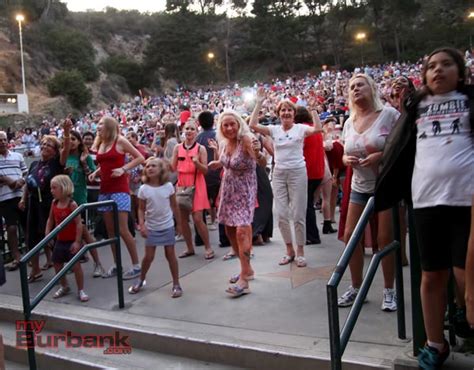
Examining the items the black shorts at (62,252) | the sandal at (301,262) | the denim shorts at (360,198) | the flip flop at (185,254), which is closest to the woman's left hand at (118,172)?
the black shorts at (62,252)

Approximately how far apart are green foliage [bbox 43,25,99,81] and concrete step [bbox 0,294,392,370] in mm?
52999

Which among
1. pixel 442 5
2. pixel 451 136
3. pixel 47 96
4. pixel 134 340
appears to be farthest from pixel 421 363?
pixel 442 5

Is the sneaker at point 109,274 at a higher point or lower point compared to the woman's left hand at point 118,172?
lower

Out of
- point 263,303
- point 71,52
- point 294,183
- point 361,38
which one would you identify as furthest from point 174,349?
point 361,38

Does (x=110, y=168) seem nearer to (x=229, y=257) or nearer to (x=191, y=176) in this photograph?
(x=191, y=176)

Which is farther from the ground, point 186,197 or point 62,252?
point 186,197

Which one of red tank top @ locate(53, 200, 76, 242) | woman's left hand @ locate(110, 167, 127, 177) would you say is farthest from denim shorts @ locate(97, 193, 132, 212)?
red tank top @ locate(53, 200, 76, 242)

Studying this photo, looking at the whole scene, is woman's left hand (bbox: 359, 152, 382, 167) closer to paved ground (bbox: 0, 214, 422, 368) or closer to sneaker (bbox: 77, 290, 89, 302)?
paved ground (bbox: 0, 214, 422, 368)

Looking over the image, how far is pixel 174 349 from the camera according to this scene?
4230 millimetres

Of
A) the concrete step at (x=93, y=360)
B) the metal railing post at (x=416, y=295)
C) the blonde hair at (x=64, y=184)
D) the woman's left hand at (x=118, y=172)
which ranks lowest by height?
the concrete step at (x=93, y=360)

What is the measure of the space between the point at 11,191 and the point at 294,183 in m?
3.67

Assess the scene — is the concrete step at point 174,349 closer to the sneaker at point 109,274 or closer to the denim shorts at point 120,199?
the sneaker at point 109,274

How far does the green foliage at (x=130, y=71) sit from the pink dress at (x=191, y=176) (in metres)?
57.0

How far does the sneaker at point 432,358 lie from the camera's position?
2844 mm
